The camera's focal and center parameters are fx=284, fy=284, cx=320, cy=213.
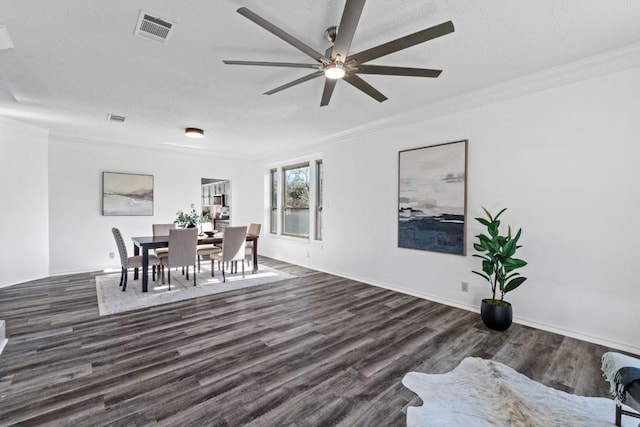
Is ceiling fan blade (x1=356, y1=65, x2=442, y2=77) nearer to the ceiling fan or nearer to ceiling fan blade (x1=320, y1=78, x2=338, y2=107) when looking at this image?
the ceiling fan

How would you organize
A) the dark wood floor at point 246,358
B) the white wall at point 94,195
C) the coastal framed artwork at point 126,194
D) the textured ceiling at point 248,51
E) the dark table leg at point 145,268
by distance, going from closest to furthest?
the dark wood floor at point 246,358, the textured ceiling at point 248,51, the dark table leg at point 145,268, the white wall at point 94,195, the coastal framed artwork at point 126,194

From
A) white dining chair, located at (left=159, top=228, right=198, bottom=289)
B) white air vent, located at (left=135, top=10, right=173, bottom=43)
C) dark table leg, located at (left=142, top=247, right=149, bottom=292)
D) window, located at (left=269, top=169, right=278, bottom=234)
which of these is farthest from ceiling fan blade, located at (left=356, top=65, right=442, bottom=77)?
window, located at (left=269, top=169, right=278, bottom=234)

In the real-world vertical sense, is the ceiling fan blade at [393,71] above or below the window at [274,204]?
above

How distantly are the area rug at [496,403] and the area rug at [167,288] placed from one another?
3.31m

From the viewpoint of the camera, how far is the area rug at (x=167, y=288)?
3819mm

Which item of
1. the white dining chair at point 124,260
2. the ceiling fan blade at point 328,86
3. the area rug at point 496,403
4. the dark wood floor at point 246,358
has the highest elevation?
the ceiling fan blade at point 328,86

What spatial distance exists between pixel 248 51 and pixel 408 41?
1455 mm

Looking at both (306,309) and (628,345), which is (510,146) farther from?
(306,309)

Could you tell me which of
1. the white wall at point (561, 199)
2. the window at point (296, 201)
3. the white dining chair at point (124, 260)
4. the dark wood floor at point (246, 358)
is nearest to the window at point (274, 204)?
the window at point (296, 201)

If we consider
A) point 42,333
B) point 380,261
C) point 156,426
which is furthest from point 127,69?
point 380,261

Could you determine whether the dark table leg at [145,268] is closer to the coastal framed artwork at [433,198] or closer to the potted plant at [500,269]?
the coastal framed artwork at [433,198]

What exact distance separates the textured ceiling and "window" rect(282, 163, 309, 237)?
2.46 metres

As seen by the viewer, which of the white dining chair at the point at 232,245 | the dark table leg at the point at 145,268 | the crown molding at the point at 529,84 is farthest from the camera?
A: the white dining chair at the point at 232,245

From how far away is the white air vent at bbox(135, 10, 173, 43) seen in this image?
2.13 m
